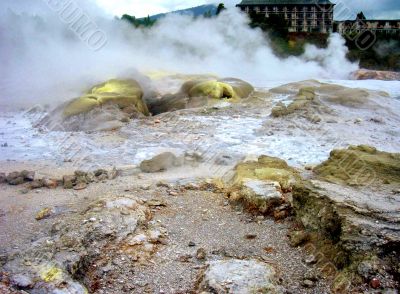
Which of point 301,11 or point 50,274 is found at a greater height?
point 301,11

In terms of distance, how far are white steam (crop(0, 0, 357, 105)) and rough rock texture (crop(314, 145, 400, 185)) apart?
7.82m

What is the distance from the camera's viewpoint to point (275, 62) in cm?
2280

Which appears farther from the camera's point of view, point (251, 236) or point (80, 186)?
point (80, 186)

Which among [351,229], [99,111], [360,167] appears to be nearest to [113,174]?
[360,167]

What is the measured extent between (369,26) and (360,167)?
1082 inches

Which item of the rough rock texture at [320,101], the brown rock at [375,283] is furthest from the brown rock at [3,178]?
the rough rock texture at [320,101]

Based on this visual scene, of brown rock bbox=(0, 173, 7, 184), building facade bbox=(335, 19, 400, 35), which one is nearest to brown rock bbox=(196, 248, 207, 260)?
brown rock bbox=(0, 173, 7, 184)

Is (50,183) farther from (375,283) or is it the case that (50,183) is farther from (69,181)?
(375,283)

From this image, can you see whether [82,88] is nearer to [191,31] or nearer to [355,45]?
[191,31]

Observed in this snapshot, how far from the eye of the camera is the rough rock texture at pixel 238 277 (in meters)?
2.75

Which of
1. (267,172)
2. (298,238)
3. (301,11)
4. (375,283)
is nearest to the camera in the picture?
(375,283)

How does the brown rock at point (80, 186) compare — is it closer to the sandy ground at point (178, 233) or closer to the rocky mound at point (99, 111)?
the sandy ground at point (178, 233)

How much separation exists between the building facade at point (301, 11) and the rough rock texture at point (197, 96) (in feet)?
64.8

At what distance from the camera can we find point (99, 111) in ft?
29.4
